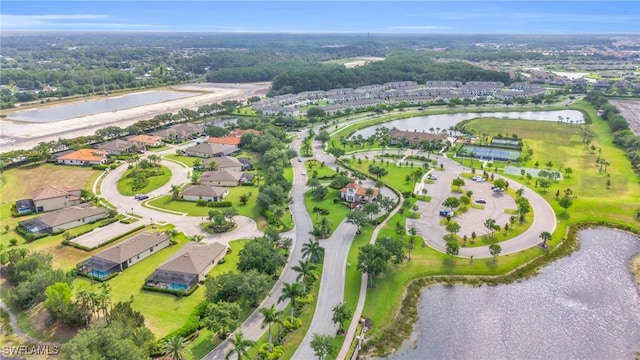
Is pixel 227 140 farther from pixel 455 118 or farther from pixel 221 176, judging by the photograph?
pixel 455 118

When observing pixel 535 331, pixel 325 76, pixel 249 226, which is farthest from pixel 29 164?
pixel 325 76

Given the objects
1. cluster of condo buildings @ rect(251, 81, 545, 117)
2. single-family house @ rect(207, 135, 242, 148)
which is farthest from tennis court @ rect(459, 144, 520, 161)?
cluster of condo buildings @ rect(251, 81, 545, 117)

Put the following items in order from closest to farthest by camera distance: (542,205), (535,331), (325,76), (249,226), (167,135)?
1. (535,331)
2. (249,226)
3. (542,205)
4. (167,135)
5. (325,76)

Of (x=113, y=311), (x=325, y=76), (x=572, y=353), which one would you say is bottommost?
(x=572, y=353)

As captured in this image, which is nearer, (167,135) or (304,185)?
(304,185)

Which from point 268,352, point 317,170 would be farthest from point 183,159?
point 268,352

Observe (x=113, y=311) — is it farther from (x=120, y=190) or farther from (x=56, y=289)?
(x=120, y=190)
